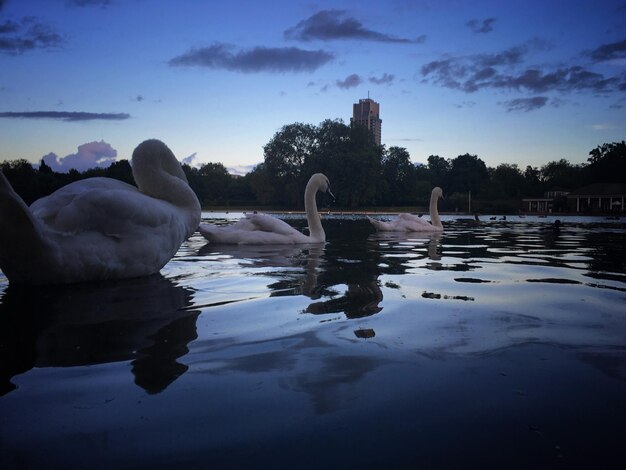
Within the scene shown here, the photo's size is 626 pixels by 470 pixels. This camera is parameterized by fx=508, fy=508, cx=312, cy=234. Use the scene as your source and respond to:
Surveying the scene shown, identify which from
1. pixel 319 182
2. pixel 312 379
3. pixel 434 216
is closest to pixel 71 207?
pixel 312 379

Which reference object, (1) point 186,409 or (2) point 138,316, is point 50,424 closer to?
(1) point 186,409

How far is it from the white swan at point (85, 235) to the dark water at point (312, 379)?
0.30m

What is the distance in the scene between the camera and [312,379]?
2342 mm

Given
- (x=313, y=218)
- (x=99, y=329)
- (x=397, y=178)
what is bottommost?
(x=99, y=329)

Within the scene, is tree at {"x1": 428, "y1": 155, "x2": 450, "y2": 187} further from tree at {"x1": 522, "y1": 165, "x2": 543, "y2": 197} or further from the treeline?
tree at {"x1": 522, "y1": 165, "x2": 543, "y2": 197}

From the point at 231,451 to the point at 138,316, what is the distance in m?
2.26

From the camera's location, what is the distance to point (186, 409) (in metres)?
2.01

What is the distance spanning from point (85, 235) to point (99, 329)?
165 cm

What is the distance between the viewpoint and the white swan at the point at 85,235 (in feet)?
13.8

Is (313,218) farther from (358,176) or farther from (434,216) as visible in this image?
(358,176)

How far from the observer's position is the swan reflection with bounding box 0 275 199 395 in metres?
2.60

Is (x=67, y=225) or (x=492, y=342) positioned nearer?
(x=492, y=342)

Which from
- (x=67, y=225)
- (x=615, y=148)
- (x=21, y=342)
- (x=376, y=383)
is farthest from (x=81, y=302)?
(x=615, y=148)

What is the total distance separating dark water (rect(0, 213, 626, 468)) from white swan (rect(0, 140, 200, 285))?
0.97 ft
